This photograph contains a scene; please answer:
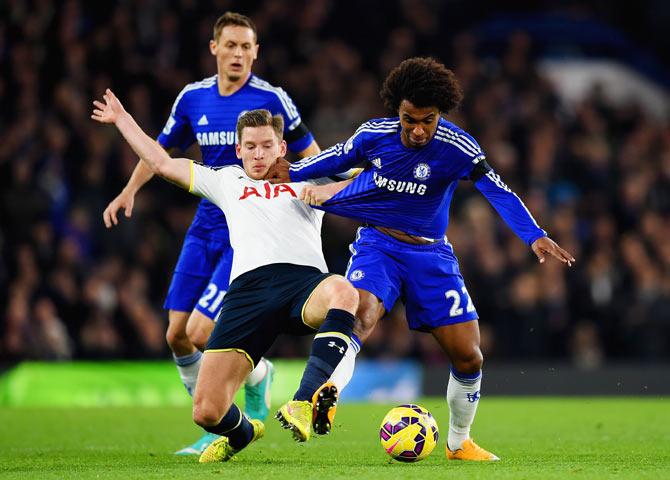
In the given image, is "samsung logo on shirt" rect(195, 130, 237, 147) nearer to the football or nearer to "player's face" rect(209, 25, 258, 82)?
"player's face" rect(209, 25, 258, 82)

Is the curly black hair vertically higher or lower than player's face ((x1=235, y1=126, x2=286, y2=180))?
higher

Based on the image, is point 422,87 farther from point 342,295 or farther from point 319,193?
point 342,295

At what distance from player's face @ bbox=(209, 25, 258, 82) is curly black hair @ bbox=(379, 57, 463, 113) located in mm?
1562

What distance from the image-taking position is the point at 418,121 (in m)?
7.33

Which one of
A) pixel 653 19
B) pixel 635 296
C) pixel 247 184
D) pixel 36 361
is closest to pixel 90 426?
pixel 36 361

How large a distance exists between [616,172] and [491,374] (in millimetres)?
4496

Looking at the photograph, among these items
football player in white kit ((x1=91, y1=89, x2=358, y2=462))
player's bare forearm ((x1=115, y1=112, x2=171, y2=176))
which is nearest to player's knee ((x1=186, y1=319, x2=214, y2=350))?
football player in white kit ((x1=91, y1=89, x2=358, y2=462))

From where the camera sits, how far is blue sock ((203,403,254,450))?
738cm

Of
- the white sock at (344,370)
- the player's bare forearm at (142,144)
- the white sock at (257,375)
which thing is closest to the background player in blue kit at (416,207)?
the white sock at (344,370)

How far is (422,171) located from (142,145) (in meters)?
1.75

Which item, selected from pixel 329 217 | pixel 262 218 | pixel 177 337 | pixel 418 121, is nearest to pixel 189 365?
pixel 177 337

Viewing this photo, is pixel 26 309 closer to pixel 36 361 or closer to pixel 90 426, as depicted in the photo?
pixel 36 361

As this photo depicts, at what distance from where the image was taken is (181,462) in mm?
7730

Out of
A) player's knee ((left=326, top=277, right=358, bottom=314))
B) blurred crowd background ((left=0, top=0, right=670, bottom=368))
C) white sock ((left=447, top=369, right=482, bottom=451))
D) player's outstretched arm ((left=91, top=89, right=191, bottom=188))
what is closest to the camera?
player's knee ((left=326, top=277, right=358, bottom=314))
